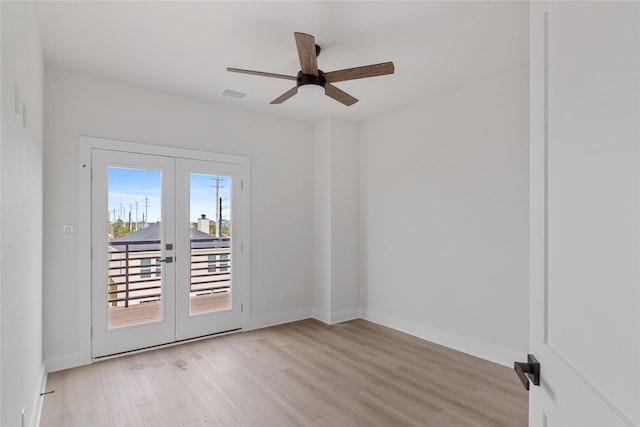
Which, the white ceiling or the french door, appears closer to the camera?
the white ceiling

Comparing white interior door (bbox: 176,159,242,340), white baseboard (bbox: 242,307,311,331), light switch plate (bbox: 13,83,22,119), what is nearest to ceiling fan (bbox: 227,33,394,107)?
light switch plate (bbox: 13,83,22,119)

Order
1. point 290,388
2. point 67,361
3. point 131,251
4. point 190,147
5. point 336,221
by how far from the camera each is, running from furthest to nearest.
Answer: point 336,221
point 190,147
point 131,251
point 67,361
point 290,388

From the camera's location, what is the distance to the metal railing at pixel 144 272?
3682 millimetres

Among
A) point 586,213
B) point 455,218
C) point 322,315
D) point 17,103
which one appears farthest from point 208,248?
point 586,213

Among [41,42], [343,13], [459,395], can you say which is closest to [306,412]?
[459,395]

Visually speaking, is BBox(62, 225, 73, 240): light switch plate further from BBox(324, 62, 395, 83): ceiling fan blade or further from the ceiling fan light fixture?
BBox(324, 62, 395, 83): ceiling fan blade

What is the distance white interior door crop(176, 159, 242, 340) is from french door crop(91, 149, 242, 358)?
12 mm

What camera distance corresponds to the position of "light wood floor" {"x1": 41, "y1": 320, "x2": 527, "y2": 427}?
8.29 ft

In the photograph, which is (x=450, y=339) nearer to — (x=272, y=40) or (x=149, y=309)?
(x=149, y=309)

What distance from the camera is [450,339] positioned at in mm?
3955

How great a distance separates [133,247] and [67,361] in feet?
4.07

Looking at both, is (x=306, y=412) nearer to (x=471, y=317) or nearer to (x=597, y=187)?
(x=471, y=317)

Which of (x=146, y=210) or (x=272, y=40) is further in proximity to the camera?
(x=146, y=210)

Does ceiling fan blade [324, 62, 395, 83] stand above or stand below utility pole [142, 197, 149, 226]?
above
